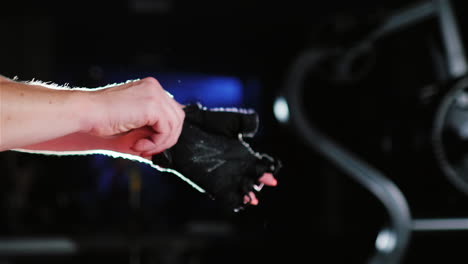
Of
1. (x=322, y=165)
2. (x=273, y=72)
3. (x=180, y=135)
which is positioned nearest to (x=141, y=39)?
(x=273, y=72)

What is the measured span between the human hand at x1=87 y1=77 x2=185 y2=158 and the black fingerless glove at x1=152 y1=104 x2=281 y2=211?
0.02 meters

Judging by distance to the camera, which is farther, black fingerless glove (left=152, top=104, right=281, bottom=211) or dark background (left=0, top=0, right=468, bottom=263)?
dark background (left=0, top=0, right=468, bottom=263)

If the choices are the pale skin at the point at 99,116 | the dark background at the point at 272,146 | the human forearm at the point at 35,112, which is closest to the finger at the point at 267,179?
the pale skin at the point at 99,116

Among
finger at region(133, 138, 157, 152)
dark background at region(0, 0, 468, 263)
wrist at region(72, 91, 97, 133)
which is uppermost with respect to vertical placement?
wrist at region(72, 91, 97, 133)

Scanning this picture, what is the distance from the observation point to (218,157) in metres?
0.64

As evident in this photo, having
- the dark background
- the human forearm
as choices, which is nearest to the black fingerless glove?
the human forearm

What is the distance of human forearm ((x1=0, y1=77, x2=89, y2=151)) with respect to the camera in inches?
20.3

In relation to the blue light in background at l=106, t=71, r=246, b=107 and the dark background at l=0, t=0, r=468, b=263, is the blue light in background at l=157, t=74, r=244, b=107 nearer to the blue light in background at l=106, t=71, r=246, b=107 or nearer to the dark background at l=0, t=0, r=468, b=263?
the blue light in background at l=106, t=71, r=246, b=107

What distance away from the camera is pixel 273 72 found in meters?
3.20

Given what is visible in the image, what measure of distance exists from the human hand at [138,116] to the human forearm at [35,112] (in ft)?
0.07

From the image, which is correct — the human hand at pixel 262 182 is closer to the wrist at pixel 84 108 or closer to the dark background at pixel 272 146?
the wrist at pixel 84 108

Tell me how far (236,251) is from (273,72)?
3.89 feet

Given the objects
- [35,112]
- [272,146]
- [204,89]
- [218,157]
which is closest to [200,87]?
[204,89]

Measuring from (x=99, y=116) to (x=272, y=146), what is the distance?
197 cm
